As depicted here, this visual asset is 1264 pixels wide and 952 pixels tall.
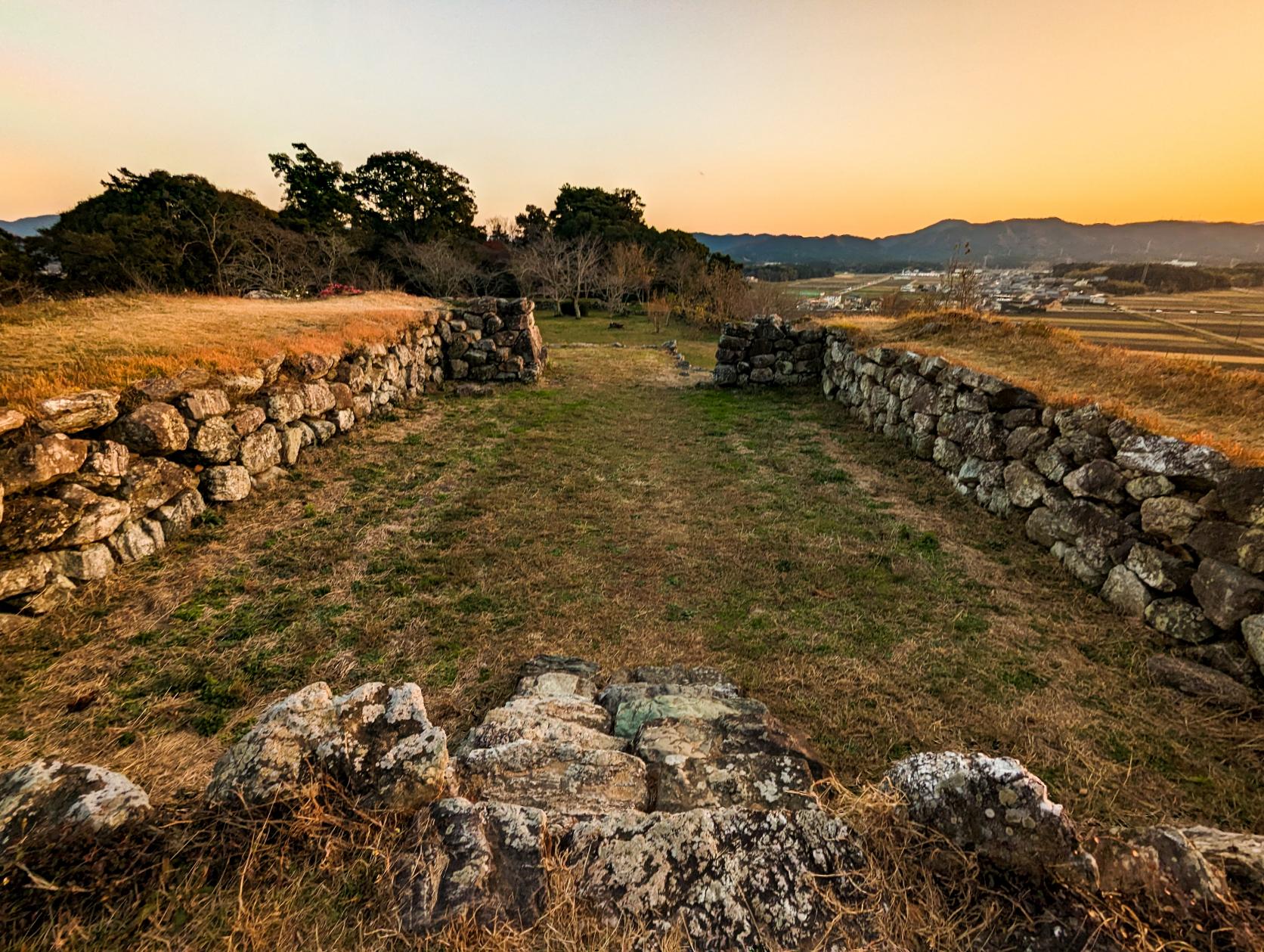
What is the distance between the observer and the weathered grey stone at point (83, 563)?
461 cm

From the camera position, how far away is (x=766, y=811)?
2.11m

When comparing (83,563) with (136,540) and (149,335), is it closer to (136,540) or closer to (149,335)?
(136,540)

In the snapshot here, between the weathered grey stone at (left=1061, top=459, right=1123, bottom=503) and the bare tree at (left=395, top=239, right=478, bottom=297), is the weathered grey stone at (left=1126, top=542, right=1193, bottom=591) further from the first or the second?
the bare tree at (left=395, top=239, right=478, bottom=297)

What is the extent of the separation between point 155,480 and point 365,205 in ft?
148

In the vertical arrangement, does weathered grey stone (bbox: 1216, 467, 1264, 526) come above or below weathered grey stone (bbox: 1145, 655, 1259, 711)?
above

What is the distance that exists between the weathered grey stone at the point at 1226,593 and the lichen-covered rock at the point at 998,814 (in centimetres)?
384

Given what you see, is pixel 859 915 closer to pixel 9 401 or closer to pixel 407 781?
pixel 407 781

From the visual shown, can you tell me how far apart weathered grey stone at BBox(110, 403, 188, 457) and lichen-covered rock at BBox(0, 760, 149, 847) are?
4.77 meters

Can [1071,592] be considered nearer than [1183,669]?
No

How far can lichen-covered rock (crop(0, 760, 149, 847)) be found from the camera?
1.79 meters

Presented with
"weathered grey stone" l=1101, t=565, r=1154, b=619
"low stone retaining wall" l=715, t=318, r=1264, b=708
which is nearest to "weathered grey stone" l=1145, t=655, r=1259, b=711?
"low stone retaining wall" l=715, t=318, r=1264, b=708

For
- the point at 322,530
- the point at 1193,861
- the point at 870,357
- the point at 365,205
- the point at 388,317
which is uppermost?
the point at 365,205

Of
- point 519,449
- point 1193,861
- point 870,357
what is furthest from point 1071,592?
point 519,449

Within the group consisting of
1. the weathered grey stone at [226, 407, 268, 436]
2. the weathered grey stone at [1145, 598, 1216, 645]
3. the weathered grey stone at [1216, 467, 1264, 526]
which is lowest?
the weathered grey stone at [1145, 598, 1216, 645]
